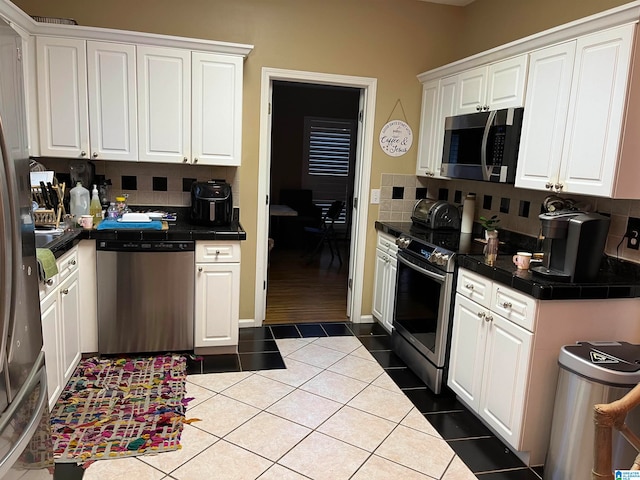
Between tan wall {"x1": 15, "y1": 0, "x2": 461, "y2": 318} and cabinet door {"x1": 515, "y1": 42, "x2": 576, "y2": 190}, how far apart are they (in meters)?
1.49

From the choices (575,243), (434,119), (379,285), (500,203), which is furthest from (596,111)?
(379,285)

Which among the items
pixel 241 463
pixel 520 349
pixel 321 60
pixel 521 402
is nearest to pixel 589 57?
pixel 520 349

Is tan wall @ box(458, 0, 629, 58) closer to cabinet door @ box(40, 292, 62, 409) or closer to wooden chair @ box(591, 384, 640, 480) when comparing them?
wooden chair @ box(591, 384, 640, 480)

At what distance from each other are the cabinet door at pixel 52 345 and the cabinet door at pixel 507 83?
288cm

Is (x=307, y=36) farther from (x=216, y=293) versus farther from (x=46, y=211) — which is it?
(x=46, y=211)

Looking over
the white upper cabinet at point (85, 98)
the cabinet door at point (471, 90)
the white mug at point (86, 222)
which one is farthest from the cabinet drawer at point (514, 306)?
the white upper cabinet at point (85, 98)

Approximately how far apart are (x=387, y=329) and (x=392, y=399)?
3.35ft

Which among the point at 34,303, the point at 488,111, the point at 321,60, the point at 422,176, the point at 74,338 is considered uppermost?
the point at 321,60

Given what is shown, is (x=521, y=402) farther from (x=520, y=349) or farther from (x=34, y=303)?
(x=34, y=303)

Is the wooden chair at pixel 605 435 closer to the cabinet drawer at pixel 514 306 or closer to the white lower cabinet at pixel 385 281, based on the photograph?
the cabinet drawer at pixel 514 306

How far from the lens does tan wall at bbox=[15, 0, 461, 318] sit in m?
3.55

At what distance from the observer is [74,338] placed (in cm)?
300

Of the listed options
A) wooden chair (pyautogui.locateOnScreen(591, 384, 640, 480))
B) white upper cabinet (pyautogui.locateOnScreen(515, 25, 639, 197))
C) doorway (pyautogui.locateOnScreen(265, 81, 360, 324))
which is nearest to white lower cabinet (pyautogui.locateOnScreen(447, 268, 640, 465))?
white upper cabinet (pyautogui.locateOnScreen(515, 25, 639, 197))

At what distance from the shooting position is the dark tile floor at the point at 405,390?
2324mm
